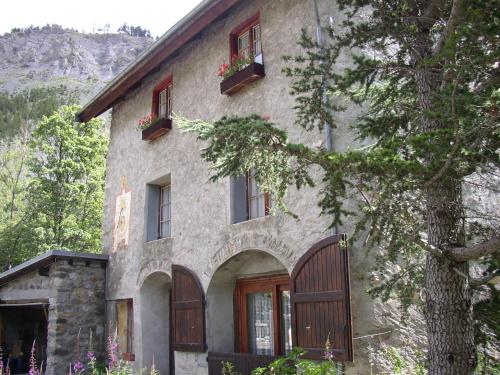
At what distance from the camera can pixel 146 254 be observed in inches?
413

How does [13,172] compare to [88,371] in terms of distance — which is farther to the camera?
[13,172]

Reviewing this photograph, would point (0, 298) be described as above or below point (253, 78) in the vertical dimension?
below

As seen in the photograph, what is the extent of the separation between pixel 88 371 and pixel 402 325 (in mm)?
7433

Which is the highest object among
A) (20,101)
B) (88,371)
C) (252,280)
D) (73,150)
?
(20,101)

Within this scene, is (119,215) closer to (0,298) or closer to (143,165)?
(143,165)

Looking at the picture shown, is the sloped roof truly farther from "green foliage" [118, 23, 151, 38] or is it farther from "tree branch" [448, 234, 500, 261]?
"green foliage" [118, 23, 151, 38]

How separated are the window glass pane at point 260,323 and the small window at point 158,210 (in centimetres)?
269

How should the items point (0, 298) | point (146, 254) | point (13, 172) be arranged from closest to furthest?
point (146, 254) < point (0, 298) < point (13, 172)

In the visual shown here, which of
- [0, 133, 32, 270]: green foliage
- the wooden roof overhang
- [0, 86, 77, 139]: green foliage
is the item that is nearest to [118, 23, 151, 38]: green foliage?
[0, 86, 77, 139]: green foliage

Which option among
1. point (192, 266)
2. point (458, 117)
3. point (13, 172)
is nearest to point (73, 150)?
point (13, 172)

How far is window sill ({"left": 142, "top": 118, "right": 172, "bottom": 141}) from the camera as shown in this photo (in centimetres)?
1030

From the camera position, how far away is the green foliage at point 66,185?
18719 mm

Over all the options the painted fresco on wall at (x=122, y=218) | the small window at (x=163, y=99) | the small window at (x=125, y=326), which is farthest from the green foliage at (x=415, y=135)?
the small window at (x=125, y=326)

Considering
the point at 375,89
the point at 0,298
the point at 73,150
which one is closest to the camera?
the point at 375,89
